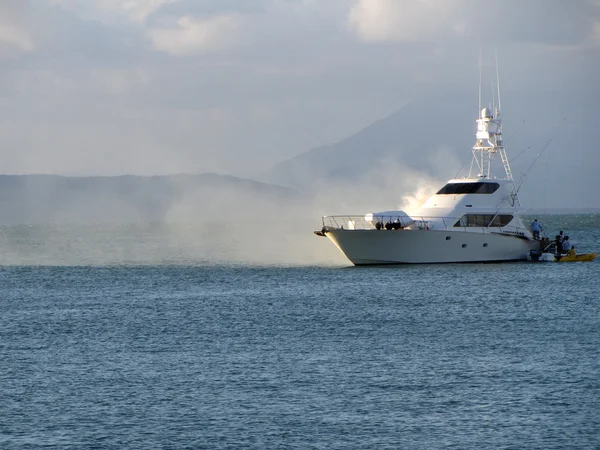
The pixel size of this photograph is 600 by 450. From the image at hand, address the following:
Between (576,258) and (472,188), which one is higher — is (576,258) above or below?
below

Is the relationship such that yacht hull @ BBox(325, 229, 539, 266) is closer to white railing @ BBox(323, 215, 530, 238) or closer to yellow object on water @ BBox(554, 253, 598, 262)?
white railing @ BBox(323, 215, 530, 238)

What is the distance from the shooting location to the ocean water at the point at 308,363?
28.0m

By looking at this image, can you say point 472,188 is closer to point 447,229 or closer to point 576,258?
point 447,229

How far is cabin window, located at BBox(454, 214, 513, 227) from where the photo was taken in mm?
72312

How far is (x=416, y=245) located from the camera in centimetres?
7112

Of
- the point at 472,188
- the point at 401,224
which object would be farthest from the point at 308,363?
the point at 472,188

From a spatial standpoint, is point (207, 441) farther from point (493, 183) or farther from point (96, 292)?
point (493, 183)

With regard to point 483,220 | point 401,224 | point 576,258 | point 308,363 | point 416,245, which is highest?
point 483,220

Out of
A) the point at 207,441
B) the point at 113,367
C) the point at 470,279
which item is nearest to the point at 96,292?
the point at 470,279

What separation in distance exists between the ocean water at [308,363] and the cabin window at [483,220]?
14.5 ft

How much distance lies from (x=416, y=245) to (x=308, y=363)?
34714 mm

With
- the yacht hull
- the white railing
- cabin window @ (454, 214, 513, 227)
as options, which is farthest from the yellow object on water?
the yacht hull

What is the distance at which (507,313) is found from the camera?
5209 centimetres

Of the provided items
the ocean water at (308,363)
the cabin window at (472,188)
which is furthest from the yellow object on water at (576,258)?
the ocean water at (308,363)
